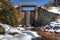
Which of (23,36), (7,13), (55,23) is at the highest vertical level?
(7,13)

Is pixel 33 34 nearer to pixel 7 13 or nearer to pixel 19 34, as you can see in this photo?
pixel 19 34

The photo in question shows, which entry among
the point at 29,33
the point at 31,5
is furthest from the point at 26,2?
the point at 29,33

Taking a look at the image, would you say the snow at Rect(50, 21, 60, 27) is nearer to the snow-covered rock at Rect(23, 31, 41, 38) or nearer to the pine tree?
the snow-covered rock at Rect(23, 31, 41, 38)

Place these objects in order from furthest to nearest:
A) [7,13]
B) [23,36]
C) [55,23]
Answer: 1. [7,13]
2. [55,23]
3. [23,36]

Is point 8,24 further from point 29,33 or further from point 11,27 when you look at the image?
point 29,33

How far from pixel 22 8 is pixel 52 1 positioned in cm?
52

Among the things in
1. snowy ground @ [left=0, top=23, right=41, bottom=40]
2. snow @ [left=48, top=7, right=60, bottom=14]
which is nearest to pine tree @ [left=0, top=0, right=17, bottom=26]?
snowy ground @ [left=0, top=23, right=41, bottom=40]

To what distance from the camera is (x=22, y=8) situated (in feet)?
11.2

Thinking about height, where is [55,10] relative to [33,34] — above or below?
above

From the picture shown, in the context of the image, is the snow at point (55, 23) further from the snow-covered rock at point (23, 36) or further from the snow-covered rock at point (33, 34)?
the snow-covered rock at point (23, 36)

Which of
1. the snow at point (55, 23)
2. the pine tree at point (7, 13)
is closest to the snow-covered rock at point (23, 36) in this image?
the pine tree at point (7, 13)

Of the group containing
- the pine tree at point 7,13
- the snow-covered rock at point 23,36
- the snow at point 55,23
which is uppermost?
the pine tree at point 7,13

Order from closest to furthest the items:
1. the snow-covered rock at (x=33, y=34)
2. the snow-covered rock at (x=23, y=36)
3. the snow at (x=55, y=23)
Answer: the snow-covered rock at (x=23, y=36), the snow-covered rock at (x=33, y=34), the snow at (x=55, y=23)

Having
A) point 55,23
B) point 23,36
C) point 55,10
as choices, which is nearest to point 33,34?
point 23,36
